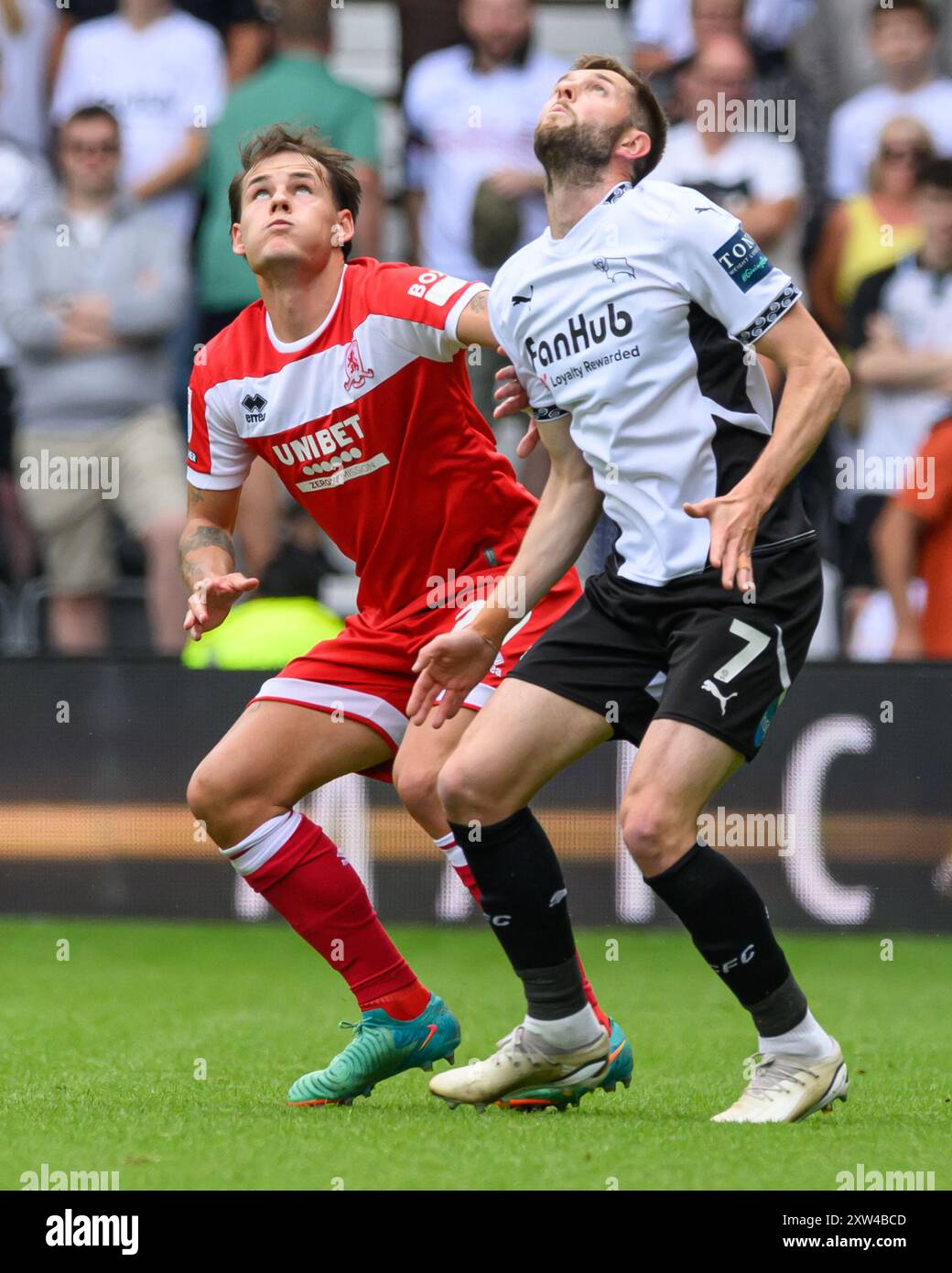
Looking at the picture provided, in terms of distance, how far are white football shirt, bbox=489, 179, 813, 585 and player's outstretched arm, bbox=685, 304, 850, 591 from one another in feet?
0.31

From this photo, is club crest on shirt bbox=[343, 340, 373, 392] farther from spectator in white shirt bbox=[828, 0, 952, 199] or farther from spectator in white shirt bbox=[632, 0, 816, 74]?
spectator in white shirt bbox=[828, 0, 952, 199]

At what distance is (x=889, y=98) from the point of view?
9.24 metres

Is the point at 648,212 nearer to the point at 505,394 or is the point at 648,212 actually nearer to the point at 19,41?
the point at 505,394

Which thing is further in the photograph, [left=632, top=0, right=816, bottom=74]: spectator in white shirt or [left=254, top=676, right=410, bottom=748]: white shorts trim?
[left=632, top=0, right=816, bottom=74]: spectator in white shirt

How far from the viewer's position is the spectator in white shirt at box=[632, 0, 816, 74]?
9.13m

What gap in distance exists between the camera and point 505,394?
4684 mm

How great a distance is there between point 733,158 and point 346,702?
16.1 feet

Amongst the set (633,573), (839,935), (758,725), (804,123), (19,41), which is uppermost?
(19,41)

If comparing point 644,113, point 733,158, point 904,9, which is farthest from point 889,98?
point 644,113

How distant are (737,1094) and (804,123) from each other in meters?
5.73

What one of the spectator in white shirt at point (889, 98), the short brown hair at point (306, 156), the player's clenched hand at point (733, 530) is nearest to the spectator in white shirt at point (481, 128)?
the spectator in white shirt at point (889, 98)

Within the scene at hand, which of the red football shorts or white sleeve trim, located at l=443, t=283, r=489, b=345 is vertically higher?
white sleeve trim, located at l=443, t=283, r=489, b=345

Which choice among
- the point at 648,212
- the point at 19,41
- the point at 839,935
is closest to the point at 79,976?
the point at 839,935

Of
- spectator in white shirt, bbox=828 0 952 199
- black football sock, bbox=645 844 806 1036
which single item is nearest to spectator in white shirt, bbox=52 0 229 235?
spectator in white shirt, bbox=828 0 952 199
